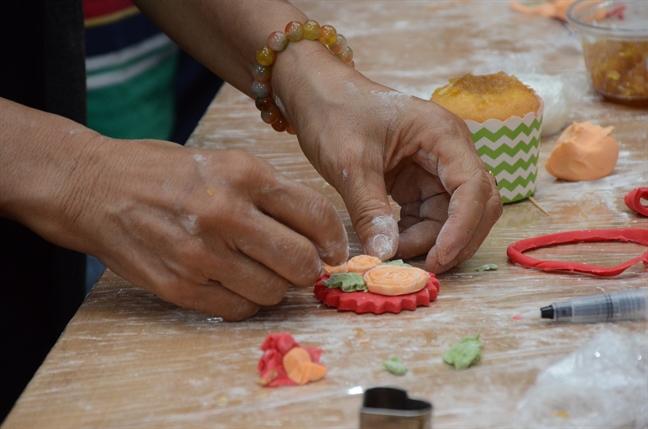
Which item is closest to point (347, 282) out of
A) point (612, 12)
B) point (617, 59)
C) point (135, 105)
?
point (617, 59)

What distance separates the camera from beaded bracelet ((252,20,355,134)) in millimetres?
1452

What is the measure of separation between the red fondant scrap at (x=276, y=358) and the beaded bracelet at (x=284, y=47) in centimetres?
68

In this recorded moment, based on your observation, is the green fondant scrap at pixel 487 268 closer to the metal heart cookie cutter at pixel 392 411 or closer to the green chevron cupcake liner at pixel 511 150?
the green chevron cupcake liner at pixel 511 150

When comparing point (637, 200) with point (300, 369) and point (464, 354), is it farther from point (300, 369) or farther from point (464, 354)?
point (300, 369)

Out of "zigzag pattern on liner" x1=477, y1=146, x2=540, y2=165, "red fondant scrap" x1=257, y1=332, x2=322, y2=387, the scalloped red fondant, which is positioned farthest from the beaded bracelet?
"red fondant scrap" x1=257, y1=332, x2=322, y2=387

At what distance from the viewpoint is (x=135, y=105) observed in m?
2.94

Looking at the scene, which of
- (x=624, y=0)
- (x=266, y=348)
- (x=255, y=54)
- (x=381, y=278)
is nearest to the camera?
(x=266, y=348)

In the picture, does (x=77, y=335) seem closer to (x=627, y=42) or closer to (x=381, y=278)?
(x=381, y=278)

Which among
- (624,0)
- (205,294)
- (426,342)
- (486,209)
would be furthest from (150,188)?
(624,0)

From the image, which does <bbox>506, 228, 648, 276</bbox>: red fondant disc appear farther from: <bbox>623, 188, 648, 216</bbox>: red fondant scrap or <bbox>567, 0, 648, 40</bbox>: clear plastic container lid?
<bbox>567, 0, 648, 40</bbox>: clear plastic container lid

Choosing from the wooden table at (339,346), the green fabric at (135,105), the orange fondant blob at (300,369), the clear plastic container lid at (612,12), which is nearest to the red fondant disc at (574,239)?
the wooden table at (339,346)

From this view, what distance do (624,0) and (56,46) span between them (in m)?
1.59

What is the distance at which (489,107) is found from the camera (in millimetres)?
1411

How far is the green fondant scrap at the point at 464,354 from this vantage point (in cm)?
94
